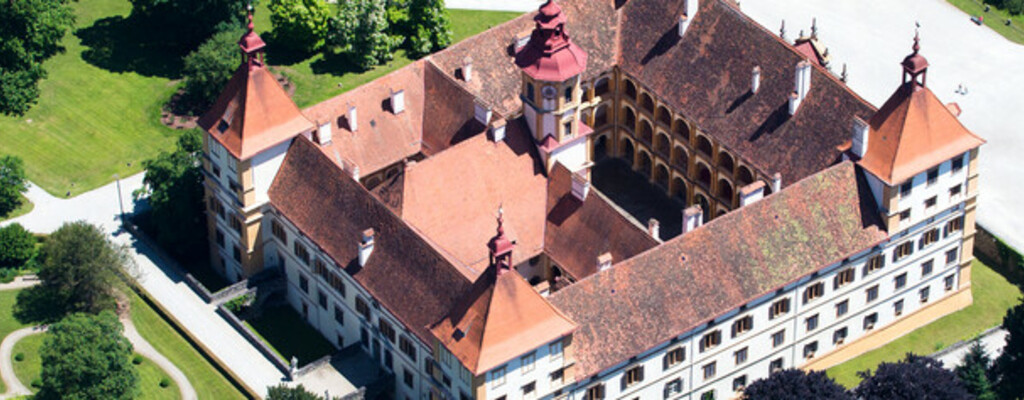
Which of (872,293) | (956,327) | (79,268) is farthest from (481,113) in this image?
(956,327)

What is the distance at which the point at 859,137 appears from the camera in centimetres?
18038

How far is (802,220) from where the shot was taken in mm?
179000

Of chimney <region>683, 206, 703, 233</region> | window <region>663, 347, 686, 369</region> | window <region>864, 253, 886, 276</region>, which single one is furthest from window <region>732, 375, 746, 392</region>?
window <region>864, 253, 886, 276</region>

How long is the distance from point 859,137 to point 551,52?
2547 centimetres

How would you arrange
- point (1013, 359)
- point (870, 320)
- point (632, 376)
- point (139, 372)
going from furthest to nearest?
point (870, 320), point (139, 372), point (1013, 359), point (632, 376)

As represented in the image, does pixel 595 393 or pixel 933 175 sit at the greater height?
pixel 933 175

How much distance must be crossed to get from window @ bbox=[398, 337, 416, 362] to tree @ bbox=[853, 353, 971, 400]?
3415cm

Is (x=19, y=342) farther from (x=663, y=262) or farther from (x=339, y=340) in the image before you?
(x=663, y=262)

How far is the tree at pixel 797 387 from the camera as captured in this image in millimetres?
170875

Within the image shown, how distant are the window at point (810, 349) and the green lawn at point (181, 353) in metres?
45.9

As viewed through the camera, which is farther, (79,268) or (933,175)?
(79,268)

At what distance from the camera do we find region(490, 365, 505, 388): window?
16525 cm

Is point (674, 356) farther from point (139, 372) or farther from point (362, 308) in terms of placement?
point (139, 372)

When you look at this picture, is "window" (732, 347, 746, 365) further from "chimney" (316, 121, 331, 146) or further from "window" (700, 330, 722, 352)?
"chimney" (316, 121, 331, 146)
